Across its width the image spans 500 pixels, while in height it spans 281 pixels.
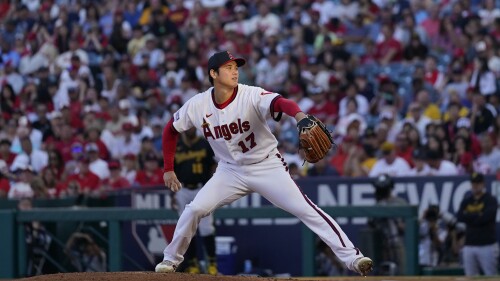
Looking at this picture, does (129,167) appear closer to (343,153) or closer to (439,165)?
(343,153)

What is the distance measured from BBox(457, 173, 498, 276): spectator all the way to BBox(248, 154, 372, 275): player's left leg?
421 centimetres

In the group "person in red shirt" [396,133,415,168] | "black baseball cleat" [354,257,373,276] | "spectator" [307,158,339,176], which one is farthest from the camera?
"spectator" [307,158,339,176]

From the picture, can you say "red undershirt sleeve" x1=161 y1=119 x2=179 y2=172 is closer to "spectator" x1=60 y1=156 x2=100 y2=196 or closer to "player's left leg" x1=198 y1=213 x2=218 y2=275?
"player's left leg" x1=198 y1=213 x2=218 y2=275

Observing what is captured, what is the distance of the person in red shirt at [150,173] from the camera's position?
15047mm

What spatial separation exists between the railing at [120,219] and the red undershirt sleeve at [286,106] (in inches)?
143

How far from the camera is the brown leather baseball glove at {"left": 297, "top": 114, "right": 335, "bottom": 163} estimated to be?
7645 mm

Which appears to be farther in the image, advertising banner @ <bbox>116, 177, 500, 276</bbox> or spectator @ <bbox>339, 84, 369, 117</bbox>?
spectator @ <bbox>339, 84, 369, 117</bbox>

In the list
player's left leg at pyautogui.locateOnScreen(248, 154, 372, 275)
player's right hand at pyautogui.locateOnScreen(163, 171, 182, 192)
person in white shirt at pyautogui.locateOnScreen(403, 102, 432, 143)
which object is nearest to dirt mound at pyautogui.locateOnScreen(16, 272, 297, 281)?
player's left leg at pyautogui.locateOnScreen(248, 154, 372, 275)

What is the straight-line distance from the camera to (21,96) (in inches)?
747

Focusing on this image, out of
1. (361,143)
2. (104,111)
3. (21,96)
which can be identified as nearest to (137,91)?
(104,111)

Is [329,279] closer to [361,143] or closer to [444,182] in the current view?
[444,182]

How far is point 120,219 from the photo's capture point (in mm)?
12055

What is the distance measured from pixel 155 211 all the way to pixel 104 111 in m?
5.88

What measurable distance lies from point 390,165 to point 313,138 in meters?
6.31
